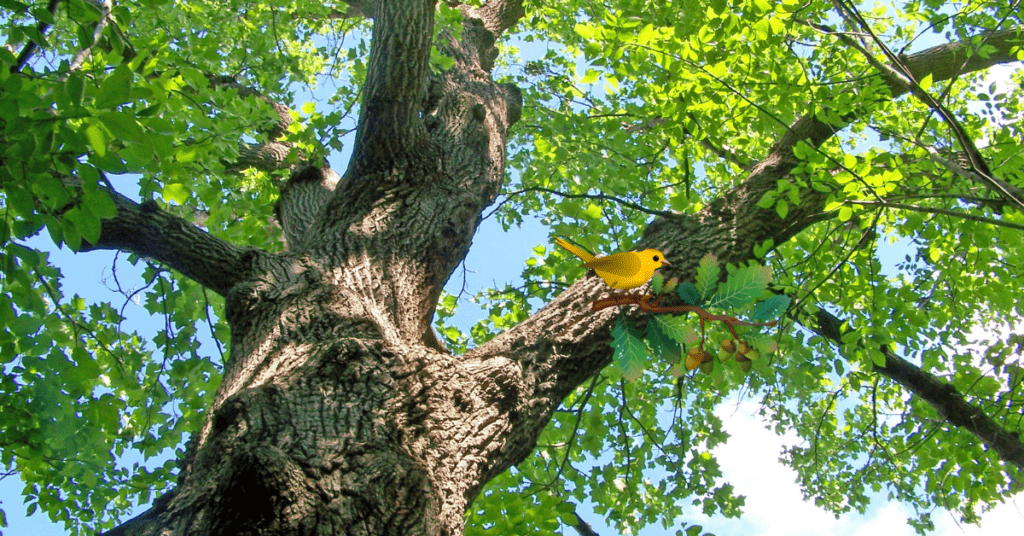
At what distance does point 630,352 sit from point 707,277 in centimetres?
30

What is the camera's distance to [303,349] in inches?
73.7

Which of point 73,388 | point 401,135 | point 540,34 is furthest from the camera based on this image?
point 540,34

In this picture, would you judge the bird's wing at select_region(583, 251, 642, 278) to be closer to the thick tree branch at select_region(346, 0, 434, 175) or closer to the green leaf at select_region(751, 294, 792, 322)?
the green leaf at select_region(751, 294, 792, 322)

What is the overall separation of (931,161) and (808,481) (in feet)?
12.9

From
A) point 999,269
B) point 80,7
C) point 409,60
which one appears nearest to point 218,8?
point 409,60

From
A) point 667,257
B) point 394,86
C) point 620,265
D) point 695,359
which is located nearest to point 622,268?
point 620,265

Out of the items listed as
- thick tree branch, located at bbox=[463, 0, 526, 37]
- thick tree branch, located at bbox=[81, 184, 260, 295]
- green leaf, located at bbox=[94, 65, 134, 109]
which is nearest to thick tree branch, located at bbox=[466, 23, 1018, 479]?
thick tree branch, located at bbox=[81, 184, 260, 295]

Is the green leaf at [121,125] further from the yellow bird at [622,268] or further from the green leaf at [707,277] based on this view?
the green leaf at [707,277]

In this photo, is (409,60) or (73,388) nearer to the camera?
(73,388)

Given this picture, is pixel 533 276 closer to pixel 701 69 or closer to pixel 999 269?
pixel 701 69

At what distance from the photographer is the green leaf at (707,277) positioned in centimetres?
156

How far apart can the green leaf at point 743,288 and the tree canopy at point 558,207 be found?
3.4 inches

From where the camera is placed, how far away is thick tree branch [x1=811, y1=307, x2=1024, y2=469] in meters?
3.35

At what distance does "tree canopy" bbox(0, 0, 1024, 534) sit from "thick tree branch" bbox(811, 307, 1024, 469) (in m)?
0.02
